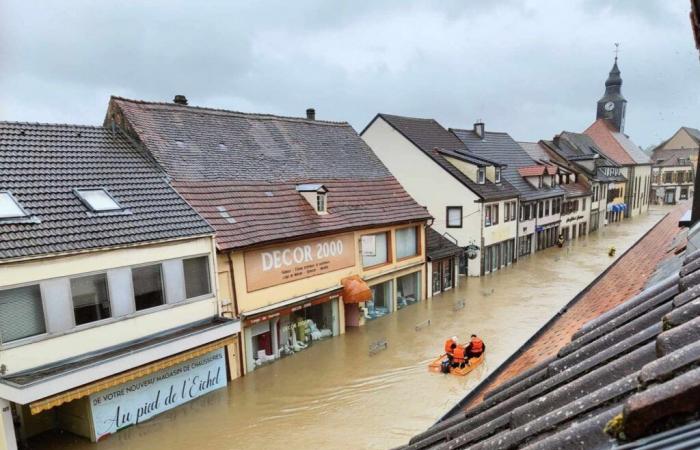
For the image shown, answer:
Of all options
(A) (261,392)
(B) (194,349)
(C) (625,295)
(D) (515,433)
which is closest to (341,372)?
(A) (261,392)

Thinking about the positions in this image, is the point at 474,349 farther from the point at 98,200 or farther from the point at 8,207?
the point at 8,207

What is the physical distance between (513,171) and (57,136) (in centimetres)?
2994

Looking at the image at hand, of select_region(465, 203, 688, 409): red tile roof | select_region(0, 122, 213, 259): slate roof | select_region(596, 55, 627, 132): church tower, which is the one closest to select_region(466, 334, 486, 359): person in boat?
select_region(465, 203, 688, 409): red tile roof

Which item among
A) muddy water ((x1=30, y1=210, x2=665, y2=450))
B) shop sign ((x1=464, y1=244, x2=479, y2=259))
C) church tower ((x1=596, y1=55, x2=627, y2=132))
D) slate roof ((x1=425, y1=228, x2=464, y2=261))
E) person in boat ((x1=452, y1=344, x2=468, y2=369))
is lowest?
muddy water ((x1=30, y1=210, x2=665, y2=450))

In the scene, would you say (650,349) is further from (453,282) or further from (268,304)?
(453,282)

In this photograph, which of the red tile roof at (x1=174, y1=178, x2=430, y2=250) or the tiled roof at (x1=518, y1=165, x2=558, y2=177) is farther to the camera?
the tiled roof at (x1=518, y1=165, x2=558, y2=177)

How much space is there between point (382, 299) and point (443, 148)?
13362 millimetres

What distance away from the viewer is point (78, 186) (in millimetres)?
12875

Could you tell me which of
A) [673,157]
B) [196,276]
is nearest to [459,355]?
[196,276]

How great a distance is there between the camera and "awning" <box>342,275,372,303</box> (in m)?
18.2

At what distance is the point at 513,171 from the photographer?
35.1 metres

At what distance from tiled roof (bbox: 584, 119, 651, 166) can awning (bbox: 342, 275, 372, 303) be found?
171 feet

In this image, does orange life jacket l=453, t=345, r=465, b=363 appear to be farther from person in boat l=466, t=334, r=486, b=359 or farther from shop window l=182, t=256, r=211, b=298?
shop window l=182, t=256, r=211, b=298

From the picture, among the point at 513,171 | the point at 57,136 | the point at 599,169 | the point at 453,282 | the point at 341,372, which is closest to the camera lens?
the point at 57,136
